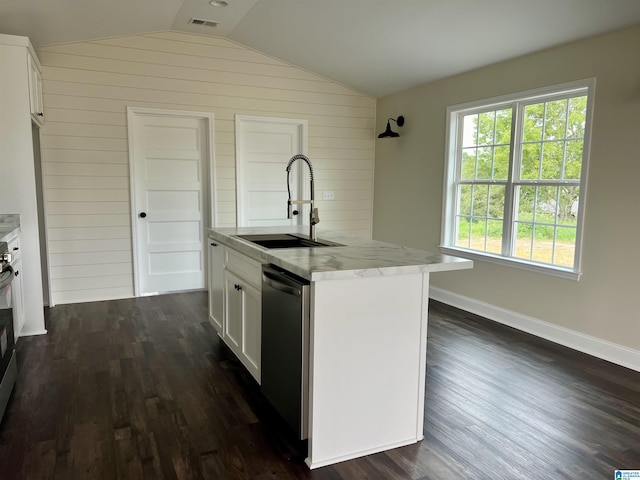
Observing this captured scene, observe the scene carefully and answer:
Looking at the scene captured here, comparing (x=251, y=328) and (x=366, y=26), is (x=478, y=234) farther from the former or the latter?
(x=251, y=328)

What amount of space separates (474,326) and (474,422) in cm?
180

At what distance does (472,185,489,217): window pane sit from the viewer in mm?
4562

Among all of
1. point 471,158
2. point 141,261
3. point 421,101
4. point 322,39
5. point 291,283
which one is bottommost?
point 141,261

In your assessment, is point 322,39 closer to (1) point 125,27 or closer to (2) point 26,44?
(1) point 125,27

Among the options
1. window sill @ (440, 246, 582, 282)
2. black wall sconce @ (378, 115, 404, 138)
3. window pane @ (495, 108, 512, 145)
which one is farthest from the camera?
black wall sconce @ (378, 115, 404, 138)

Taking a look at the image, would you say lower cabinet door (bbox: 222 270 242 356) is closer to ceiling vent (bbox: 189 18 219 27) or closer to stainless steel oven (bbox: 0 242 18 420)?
stainless steel oven (bbox: 0 242 18 420)

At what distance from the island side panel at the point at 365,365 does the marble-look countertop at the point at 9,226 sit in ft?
7.13

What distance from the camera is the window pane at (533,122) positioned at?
13.0 ft

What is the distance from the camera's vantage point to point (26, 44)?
365cm

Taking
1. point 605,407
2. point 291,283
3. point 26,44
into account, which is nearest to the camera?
point 291,283

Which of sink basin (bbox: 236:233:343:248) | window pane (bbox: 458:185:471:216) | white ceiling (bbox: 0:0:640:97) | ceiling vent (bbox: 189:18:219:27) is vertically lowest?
sink basin (bbox: 236:233:343:248)

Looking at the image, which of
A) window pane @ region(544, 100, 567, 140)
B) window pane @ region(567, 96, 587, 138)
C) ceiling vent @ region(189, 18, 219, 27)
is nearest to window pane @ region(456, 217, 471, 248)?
window pane @ region(544, 100, 567, 140)

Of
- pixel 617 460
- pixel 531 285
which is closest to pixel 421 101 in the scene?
pixel 531 285

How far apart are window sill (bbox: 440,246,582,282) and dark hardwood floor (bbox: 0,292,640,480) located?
1.86 feet
